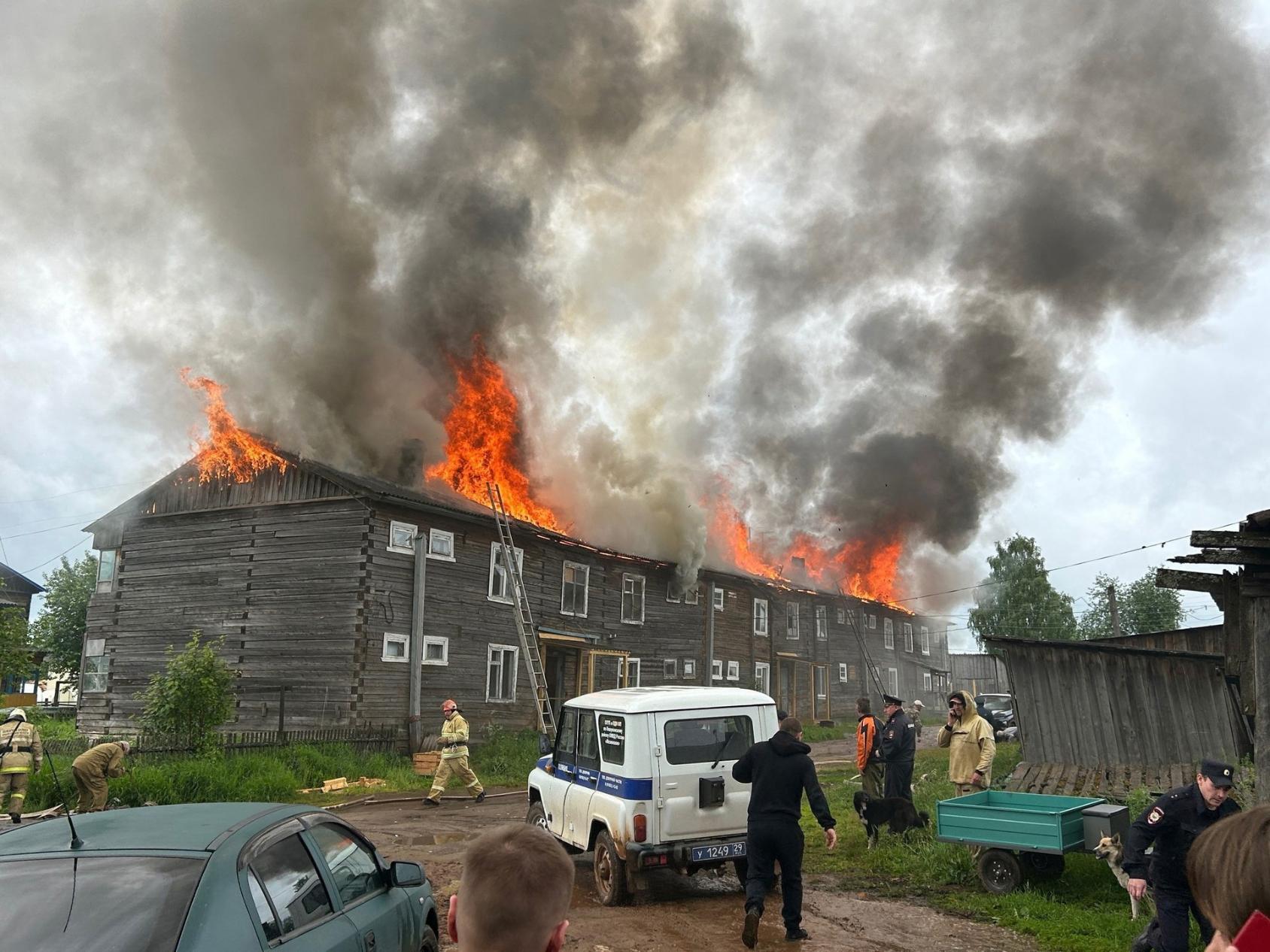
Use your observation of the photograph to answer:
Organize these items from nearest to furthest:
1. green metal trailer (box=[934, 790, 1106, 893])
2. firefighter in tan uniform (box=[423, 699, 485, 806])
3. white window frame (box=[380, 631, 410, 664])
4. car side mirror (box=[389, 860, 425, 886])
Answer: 1. car side mirror (box=[389, 860, 425, 886])
2. green metal trailer (box=[934, 790, 1106, 893])
3. firefighter in tan uniform (box=[423, 699, 485, 806])
4. white window frame (box=[380, 631, 410, 664])

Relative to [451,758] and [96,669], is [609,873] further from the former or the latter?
[96,669]

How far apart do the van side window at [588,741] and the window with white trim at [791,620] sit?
29461mm

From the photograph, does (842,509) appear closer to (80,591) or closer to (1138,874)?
(1138,874)

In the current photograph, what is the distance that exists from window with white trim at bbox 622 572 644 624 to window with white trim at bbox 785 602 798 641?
9.66 metres

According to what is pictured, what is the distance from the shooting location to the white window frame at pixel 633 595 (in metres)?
29.9

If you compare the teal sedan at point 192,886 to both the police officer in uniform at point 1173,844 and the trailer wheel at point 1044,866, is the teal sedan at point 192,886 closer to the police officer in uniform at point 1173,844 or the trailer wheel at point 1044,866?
the police officer in uniform at point 1173,844

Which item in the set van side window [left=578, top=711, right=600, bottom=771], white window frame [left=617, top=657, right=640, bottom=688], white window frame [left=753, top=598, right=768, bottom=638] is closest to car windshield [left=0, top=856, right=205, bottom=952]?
van side window [left=578, top=711, right=600, bottom=771]

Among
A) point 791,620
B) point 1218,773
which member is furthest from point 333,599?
point 791,620

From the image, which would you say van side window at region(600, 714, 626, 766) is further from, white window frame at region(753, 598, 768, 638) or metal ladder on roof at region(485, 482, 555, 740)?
white window frame at region(753, 598, 768, 638)

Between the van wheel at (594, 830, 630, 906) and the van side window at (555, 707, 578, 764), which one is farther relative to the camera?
the van side window at (555, 707, 578, 764)

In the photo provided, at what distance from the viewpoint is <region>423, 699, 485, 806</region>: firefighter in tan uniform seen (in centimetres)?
1544

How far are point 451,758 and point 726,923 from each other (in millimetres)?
8795

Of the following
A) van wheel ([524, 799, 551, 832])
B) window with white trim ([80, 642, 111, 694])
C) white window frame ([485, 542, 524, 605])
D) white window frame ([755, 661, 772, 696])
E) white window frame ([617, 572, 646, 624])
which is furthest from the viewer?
white window frame ([755, 661, 772, 696])

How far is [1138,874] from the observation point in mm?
5723
